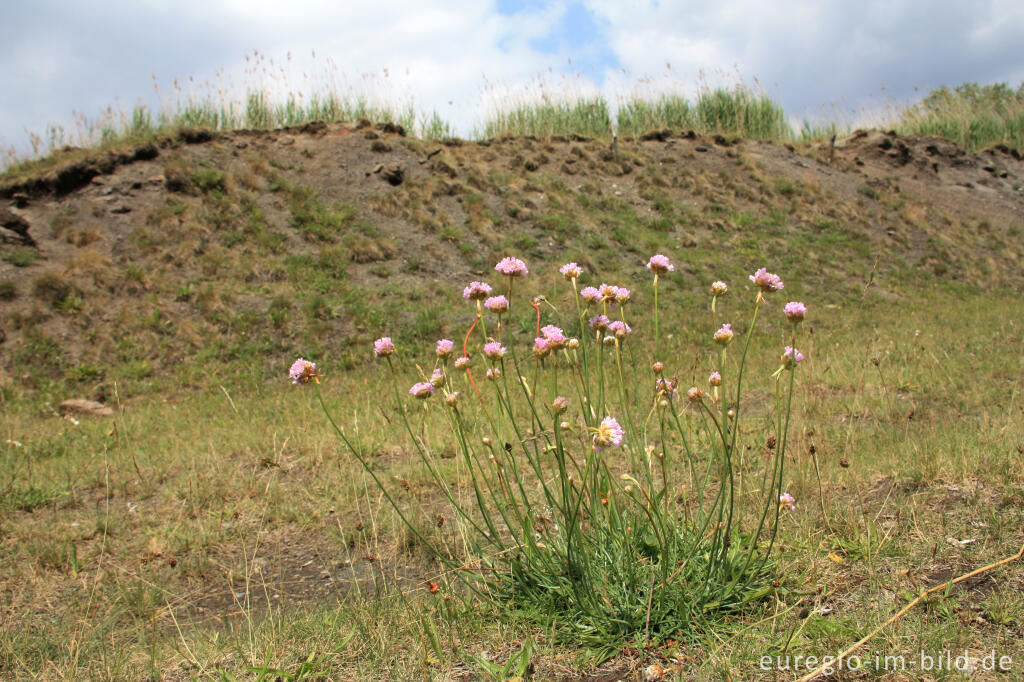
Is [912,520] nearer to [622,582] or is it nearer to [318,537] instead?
[622,582]

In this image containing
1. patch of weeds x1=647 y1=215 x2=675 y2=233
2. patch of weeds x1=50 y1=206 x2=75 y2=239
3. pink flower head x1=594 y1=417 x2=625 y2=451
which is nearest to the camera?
pink flower head x1=594 y1=417 x2=625 y2=451

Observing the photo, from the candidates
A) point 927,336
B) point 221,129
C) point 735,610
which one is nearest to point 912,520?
point 735,610

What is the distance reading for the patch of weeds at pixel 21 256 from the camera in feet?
30.4

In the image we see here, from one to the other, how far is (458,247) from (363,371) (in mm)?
4316

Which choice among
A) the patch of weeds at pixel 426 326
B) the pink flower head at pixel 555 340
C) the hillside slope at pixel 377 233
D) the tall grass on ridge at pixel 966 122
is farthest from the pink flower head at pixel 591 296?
the tall grass on ridge at pixel 966 122

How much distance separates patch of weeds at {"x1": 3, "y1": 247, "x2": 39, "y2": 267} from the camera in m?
9.26

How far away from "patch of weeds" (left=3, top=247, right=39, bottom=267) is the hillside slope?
0.03m

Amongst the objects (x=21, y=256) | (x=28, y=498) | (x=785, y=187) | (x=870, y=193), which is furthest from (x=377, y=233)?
(x=870, y=193)

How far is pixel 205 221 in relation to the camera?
1069cm

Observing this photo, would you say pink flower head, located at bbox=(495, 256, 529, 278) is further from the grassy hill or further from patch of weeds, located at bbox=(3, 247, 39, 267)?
patch of weeds, located at bbox=(3, 247, 39, 267)

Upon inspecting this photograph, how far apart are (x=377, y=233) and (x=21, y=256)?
536 centimetres

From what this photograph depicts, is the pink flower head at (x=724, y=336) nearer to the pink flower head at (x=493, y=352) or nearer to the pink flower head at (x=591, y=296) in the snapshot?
the pink flower head at (x=591, y=296)

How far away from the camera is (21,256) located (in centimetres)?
931

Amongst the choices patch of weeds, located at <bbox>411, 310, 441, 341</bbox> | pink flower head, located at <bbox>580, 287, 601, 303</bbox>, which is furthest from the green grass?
patch of weeds, located at <bbox>411, 310, 441, 341</bbox>
